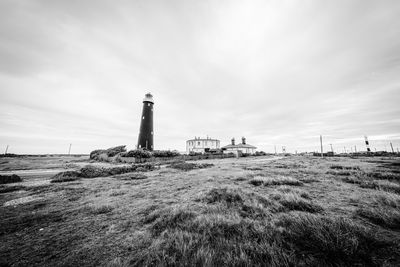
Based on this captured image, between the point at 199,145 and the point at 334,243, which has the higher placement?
the point at 199,145

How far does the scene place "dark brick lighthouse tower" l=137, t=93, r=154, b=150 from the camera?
2846cm

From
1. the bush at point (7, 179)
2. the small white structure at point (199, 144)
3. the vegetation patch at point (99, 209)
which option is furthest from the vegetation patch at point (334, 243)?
the small white structure at point (199, 144)

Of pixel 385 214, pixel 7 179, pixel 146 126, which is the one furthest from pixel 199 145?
pixel 385 214

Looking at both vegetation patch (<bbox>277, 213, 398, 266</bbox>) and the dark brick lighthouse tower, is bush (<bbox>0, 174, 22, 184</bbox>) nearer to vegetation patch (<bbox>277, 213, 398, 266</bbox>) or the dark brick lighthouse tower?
vegetation patch (<bbox>277, 213, 398, 266</bbox>)

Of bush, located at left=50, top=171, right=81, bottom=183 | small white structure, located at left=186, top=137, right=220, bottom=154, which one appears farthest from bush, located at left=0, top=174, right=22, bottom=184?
small white structure, located at left=186, top=137, right=220, bottom=154

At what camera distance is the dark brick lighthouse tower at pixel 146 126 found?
28.5m

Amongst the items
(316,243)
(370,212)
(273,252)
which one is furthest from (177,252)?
(370,212)

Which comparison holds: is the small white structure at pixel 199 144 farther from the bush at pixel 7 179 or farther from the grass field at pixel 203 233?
the grass field at pixel 203 233

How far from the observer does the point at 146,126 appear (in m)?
29.4

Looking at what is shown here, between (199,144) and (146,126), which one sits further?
(199,144)

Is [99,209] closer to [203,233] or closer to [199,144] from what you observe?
[203,233]

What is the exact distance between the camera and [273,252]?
206 centimetres

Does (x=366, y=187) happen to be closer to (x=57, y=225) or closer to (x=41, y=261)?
(x=41, y=261)

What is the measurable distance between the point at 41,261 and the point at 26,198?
4875 millimetres
